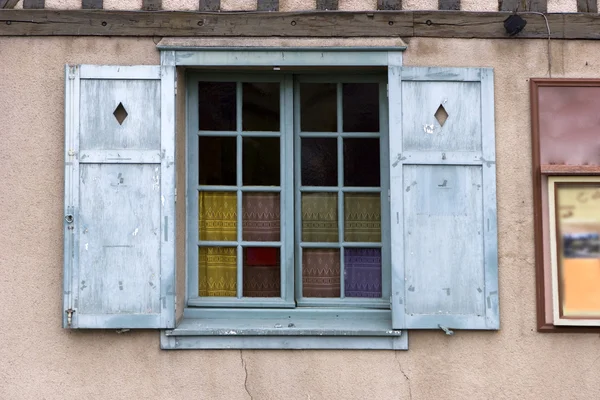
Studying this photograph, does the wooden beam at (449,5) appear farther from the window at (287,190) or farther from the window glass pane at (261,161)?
the window glass pane at (261,161)

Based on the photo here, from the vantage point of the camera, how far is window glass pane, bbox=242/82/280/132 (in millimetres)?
4379

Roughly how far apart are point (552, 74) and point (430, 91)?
2.51 ft

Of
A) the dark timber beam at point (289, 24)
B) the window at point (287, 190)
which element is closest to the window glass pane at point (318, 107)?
the window at point (287, 190)

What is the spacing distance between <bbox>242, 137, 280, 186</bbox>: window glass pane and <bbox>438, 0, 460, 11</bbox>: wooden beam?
1.33 meters

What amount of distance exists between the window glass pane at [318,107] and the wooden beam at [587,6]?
1585 millimetres

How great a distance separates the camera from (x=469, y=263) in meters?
4.05

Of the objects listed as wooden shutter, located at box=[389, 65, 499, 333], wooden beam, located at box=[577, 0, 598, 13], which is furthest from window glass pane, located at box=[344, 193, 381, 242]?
wooden beam, located at box=[577, 0, 598, 13]

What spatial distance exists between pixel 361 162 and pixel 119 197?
1551 millimetres

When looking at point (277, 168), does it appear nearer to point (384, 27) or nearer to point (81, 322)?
point (384, 27)

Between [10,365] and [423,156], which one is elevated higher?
[423,156]

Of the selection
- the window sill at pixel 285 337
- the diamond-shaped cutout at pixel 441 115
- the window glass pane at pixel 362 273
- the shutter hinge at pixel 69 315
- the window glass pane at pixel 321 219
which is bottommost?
the window sill at pixel 285 337

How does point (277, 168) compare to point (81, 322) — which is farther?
point (277, 168)

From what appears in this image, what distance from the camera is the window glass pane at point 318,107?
4391 mm

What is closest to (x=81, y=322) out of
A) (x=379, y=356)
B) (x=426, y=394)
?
(x=379, y=356)
